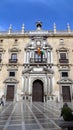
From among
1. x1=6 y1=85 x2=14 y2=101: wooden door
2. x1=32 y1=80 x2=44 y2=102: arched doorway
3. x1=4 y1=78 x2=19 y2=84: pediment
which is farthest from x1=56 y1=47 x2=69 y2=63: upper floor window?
x1=6 y1=85 x2=14 y2=101: wooden door

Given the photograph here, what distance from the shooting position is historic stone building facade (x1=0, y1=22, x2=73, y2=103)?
1941 cm

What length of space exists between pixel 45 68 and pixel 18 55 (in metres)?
4.23

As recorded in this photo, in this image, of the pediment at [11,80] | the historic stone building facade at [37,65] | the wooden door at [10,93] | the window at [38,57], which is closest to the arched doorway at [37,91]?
the historic stone building facade at [37,65]

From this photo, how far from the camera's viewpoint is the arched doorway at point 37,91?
1948cm

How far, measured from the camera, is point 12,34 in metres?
22.8

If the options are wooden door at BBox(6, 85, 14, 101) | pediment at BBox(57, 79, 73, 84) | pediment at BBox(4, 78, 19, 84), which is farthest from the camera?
pediment at BBox(4, 78, 19, 84)

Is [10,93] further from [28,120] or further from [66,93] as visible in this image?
[28,120]

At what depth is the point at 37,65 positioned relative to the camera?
67.3 feet

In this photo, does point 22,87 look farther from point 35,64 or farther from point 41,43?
point 41,43

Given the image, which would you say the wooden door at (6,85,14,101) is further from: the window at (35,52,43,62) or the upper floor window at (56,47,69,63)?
the upper floor window at (56,47,69,63)

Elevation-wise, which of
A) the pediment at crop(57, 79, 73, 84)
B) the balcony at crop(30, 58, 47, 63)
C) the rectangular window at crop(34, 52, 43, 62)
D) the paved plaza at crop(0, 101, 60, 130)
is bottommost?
the paved plaza at crop(0, 101, 60, 130)

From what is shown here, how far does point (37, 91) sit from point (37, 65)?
335 centimetres

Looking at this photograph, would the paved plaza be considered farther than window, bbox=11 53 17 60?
No

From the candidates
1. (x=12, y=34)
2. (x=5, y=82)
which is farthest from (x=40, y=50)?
(x=5, y=82)
